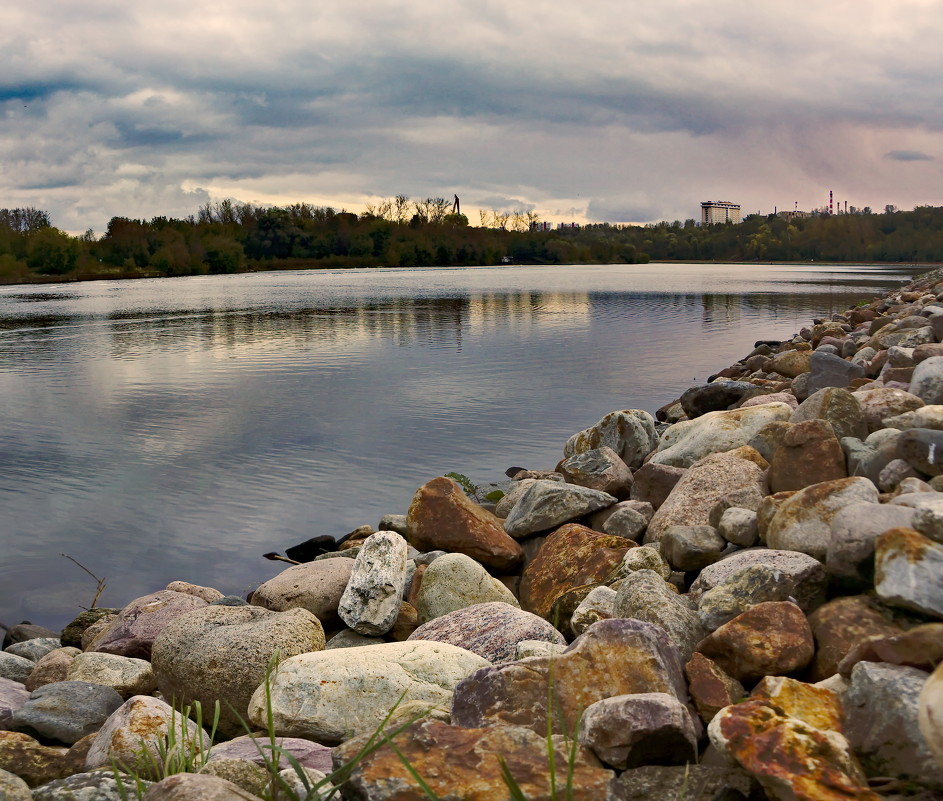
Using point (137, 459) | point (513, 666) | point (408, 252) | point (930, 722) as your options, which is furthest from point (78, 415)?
point (408, 252)

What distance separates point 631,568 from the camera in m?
5.53

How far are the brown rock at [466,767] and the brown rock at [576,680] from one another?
1.33ft

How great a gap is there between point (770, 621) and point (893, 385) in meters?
6.32

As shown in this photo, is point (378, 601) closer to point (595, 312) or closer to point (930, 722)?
point (930, 722)

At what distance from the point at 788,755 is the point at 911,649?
71 centimetres

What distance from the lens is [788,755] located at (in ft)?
8.16

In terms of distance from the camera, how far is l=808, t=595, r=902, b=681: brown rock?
359 centimetres

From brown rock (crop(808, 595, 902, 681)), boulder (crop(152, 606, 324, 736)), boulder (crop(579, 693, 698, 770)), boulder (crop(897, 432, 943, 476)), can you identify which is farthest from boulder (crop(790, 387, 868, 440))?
boulder (crop(579, 693, 698, 770))

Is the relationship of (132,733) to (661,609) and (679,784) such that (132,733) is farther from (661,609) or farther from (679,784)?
(661,609)

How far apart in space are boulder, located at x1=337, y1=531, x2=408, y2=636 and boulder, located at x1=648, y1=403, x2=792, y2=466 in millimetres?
3799

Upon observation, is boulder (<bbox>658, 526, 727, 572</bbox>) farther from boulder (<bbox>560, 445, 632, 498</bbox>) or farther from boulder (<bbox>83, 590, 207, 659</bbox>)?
boulder (<bbox>83, 590, 207, 659</bbox>)

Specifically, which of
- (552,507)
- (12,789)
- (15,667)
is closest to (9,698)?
(15,667)

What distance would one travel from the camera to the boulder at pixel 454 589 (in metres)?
6.08

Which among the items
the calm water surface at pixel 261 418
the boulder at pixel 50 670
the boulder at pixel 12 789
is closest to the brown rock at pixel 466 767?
the boulder at pixel 12 789
